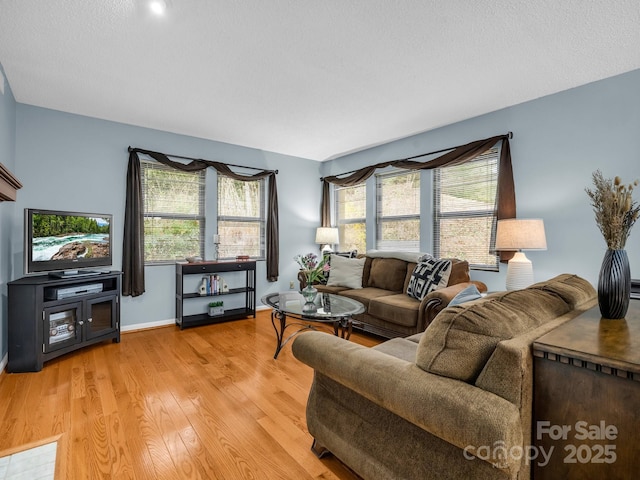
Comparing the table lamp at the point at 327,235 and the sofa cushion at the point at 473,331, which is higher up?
the table lamp at the point at 327,235

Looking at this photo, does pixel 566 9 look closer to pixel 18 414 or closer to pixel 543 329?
pixel 543 329

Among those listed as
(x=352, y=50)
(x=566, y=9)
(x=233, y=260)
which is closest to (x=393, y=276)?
(x=233, y=260)

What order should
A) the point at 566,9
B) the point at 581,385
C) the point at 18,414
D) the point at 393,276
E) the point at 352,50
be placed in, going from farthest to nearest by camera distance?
the point at 393,276 < the point at 352,50 < the point at 18,414 < the point at 566,9 < the point at 581,385

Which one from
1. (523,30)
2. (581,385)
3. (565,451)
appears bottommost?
(565,451)

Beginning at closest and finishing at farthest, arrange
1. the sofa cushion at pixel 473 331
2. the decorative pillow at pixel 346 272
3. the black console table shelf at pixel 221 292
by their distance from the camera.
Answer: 1. the sofa cushion at pixel 473 331
2. the black console table shelf at pixel 221 292
3. the decorative pillow at pixel 346 272

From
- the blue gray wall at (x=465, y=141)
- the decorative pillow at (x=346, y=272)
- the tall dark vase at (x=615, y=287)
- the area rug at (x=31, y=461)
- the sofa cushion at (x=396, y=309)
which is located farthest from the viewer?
the decorative pillow at (x=346, y=272)

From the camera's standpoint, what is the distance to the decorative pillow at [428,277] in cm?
339

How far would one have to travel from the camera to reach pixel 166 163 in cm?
422

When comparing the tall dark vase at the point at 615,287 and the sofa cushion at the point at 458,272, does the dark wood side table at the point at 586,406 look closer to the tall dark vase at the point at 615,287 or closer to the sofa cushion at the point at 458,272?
the tall dark vase at the point at 615,287

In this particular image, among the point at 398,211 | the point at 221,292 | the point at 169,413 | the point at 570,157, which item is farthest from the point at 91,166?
the point at 570,157

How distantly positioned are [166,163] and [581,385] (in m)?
4.50

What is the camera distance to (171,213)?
4.41 meters

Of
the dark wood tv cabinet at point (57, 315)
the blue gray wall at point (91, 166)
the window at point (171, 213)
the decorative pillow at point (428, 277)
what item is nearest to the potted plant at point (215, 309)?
the blue gray wall at point (91, 166)

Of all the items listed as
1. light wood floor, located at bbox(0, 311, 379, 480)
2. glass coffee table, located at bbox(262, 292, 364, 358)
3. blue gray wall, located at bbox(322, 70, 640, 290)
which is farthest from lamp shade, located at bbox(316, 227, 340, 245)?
blue gray wall, located at bbox(322, 70, 640, 290)
